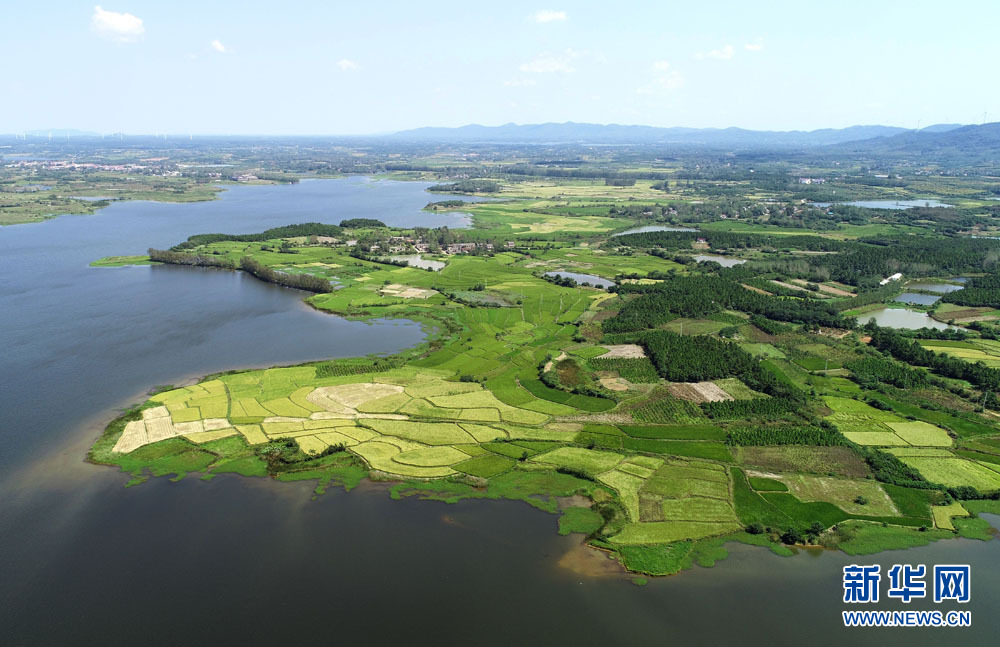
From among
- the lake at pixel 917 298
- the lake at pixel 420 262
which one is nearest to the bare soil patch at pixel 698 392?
the lake at pixel 917 298

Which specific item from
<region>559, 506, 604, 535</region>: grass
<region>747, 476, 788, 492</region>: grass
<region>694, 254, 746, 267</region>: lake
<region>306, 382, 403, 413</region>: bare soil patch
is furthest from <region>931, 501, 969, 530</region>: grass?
<region>694, 254, 746, 267</region>: lake

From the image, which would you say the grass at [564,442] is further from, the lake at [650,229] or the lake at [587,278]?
the lake at [650,229]

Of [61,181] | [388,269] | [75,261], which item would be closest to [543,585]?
[388,269]

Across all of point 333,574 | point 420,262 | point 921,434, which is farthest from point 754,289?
point 333,574

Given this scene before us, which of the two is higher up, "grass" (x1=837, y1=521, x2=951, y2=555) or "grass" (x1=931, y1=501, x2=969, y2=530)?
"grass" (x1=931, y1=501, x2=969, y2=530)

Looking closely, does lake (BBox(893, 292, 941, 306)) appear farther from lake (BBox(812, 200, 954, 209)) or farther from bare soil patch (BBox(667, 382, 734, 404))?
lake (BBox(812, 200, 954, 209))

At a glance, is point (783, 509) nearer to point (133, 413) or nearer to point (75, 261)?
point (133, 413)
